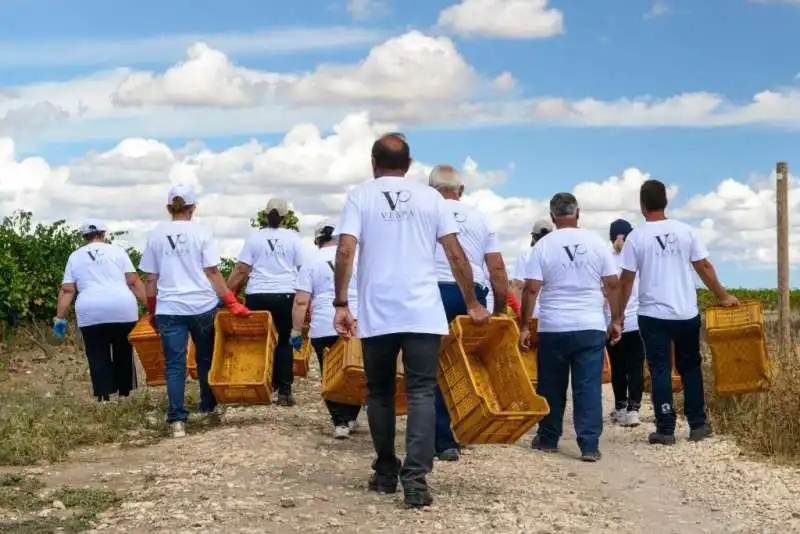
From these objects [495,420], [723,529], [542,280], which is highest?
[542,280]

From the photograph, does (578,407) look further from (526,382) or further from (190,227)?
(190,227)

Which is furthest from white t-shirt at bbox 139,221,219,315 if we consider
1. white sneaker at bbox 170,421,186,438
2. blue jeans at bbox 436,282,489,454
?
blue jeans at bbox 436,282,489,454

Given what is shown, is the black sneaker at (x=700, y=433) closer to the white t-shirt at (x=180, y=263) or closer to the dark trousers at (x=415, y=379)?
the dark trousers at (x=415, y=379)

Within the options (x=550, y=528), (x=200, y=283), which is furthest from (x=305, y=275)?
(x=550, y=528)

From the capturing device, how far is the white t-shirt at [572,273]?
9.64m

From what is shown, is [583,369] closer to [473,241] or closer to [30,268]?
[473,241]

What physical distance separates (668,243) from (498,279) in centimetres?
240

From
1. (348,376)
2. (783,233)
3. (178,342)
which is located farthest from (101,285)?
(783,233)

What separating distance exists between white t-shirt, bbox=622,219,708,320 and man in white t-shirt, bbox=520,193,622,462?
59cm

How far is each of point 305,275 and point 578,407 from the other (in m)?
2.65

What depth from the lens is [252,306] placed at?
11.9 m

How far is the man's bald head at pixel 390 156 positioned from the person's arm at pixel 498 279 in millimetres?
1308

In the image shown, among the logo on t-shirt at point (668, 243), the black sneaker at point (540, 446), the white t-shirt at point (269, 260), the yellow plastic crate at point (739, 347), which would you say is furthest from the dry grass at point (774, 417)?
the white t-shirt at point (269, 260)

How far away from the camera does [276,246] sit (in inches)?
464
